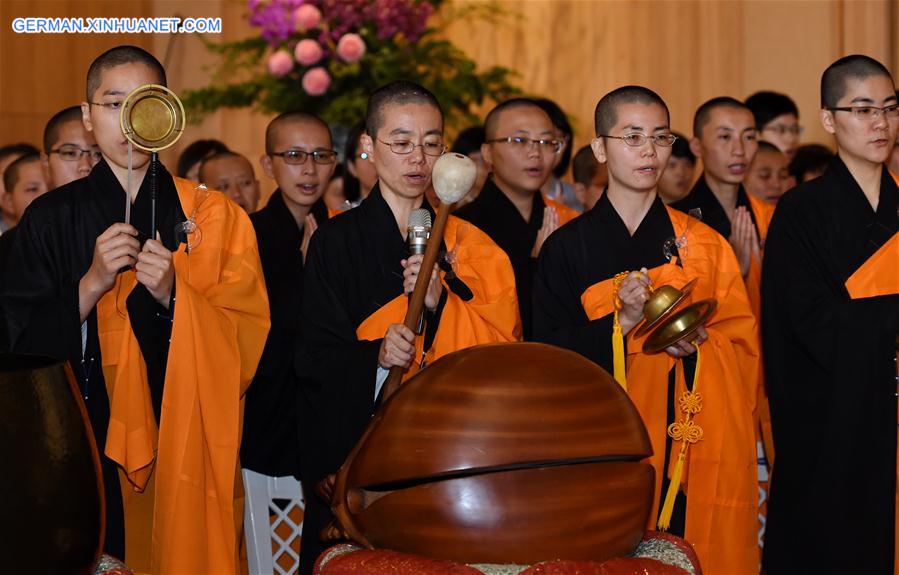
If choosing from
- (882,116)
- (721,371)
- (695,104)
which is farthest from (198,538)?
(695,104)

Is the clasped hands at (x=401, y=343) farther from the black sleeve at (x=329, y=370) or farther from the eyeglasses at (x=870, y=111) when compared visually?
the eyeglasses at (x=870, y=111)

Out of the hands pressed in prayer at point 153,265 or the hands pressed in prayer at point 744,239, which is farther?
the hands pressed in prayer at point 744,239

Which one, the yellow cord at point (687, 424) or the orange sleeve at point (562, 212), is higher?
the orange sleeve at point (562, 212)

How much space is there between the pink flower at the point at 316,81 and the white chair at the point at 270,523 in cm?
267

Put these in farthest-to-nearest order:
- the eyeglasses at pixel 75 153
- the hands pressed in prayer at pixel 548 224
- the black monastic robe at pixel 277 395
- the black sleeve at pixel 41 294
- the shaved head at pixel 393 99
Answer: the hands pressed in prayer at pixel 548 224
the eyeglasses at pixel 75 153
the black monastic robe at pixel 277 395
the shaved head at pixel 393 99
the black sleeve at pixel 41 294

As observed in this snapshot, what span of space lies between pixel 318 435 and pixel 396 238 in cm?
60

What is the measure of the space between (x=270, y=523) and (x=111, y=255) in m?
1.34

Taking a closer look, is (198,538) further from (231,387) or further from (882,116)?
(882,116)

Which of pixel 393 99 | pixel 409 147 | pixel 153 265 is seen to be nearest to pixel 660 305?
pixel 409 147

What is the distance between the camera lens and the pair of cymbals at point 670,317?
8.46 feet

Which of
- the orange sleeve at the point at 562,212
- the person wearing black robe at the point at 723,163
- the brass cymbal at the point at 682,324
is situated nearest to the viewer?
the brass cymbal at the point at 682,324

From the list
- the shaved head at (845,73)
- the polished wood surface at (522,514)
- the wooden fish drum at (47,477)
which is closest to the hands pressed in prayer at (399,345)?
the polished wood surface at (522,514)

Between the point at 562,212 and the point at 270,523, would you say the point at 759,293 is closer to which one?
the point at 562,212

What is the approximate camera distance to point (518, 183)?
4.60 m
